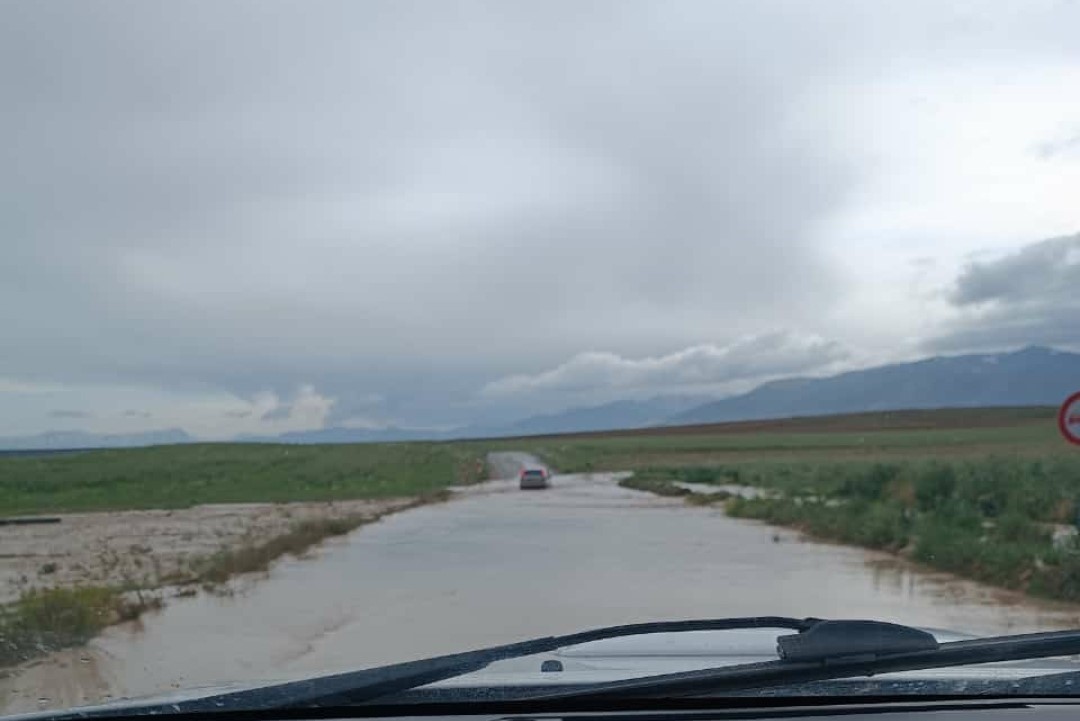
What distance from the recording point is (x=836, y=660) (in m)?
3.07

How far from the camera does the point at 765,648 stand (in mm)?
4141

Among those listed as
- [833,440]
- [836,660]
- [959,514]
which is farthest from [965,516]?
[833,440]

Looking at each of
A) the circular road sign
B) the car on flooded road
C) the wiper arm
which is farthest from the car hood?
the car on flooded road

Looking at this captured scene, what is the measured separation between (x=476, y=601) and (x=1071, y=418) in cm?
740

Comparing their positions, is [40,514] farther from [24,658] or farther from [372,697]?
[372,697]

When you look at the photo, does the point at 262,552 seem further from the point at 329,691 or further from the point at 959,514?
the point at 329,691

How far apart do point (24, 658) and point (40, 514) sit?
32894mm

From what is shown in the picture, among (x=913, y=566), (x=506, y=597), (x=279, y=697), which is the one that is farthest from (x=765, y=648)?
(x=913, y=566)

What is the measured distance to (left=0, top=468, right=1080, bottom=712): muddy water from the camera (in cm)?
1046

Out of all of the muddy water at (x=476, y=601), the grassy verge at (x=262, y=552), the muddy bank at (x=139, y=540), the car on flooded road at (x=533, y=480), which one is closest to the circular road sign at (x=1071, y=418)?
the muddy water at (x=476, y=601)

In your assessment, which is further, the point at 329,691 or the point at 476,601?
the point at 476,601

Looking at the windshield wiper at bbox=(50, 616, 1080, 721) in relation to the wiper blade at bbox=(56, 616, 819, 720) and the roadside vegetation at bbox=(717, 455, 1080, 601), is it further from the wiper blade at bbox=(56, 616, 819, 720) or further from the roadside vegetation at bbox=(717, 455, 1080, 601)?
the roadside vegetation at bbox=(717, 455, 1080, 601)

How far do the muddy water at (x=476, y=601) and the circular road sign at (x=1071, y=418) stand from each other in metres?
2.04

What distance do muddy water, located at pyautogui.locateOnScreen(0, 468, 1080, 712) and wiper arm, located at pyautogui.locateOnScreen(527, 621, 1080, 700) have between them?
12.5 ft
